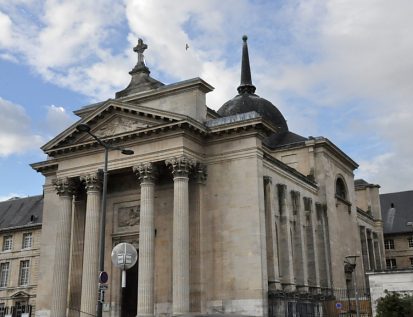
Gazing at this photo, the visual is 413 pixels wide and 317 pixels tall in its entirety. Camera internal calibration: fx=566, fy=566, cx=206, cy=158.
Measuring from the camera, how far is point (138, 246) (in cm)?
3188

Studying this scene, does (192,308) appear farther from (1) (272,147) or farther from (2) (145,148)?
(1) (272,147)

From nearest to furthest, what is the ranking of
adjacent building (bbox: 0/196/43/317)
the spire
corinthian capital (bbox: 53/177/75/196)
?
1. corinthian capital (bbox: 53/177/75/196)
2. the spire
3. adjacent building (bbox: 0/196/43/317)

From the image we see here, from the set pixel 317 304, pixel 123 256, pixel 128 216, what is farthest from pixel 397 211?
pixel 123 256

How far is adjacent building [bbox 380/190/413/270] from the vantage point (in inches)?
2456

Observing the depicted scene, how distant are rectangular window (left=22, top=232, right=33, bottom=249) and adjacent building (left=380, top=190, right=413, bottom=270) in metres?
37.7

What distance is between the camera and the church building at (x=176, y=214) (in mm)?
29312

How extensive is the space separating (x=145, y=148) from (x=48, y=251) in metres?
10.9

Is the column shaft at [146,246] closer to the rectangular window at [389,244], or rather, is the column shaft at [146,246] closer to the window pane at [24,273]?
the window pane at [24,273]

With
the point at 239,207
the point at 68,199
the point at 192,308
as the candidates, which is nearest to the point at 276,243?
the point at 239,207

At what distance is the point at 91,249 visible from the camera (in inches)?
1214

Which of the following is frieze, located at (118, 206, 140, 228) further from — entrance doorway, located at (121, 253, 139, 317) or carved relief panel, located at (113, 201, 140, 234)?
entrance doorway, located at (121, 253, 139, 317)

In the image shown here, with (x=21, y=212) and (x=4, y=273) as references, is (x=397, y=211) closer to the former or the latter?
(x=21, y=212)

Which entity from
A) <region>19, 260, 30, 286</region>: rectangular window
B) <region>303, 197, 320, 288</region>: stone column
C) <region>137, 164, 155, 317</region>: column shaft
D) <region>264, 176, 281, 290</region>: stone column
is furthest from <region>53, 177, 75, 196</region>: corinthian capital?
<region>19, 260, 30, 286</region>: rectangular window

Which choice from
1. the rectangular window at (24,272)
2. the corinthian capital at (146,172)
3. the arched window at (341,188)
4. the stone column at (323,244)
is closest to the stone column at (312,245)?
the stone column at (323,244)
